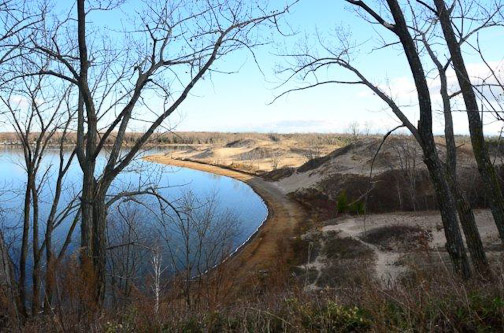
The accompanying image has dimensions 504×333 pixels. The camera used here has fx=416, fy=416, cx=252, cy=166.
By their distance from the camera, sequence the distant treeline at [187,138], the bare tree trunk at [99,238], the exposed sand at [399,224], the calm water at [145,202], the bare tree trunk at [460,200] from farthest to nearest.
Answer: the exposed sand at [399,224], the calm water at [145,202], the distant treeline at [187,138], the bare tree trunk at [460,200], the bare tree trunk at [99,238]

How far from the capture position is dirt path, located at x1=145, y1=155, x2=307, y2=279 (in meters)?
21.3

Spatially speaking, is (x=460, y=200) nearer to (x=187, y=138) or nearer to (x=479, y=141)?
(x=479, y=141)

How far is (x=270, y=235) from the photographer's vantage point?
27.3 m

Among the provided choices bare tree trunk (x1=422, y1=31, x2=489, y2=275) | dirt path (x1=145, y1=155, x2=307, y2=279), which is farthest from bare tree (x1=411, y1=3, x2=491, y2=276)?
dirt path (x1=145, y1=155, x2=307, y2=279)

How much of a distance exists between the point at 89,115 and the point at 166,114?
1396mm

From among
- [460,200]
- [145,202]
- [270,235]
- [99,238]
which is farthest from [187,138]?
[270,235]

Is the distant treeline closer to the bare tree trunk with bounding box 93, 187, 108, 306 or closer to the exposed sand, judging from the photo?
the bare tree trunk with bounding box 93, 187, 108, 306

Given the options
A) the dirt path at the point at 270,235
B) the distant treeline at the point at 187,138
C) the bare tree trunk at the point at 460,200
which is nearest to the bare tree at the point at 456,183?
the bare tree trunk at the point at 460,200

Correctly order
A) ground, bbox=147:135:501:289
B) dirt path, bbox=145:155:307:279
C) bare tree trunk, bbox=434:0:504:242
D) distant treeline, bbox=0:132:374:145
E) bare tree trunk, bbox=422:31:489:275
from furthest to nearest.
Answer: dirt path, bbox=145:155:307:279 → ground, bbox=147:135:501:289 → distant treeline, bbox=0:132:374:145 → bare tree trunk, bbox=422:31:489:275 → bare tree trunk, bbox=434:0:504:242

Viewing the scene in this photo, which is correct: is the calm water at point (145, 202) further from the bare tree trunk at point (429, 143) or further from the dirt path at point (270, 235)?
the bare tree trunk at point (429, 143)

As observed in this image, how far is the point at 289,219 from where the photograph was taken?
32.3 meters

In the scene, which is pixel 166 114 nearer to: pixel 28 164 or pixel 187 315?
pixel 187 315

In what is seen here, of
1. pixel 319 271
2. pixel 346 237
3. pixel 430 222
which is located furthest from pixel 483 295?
pixel 430 222

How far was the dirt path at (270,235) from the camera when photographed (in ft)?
70.0
